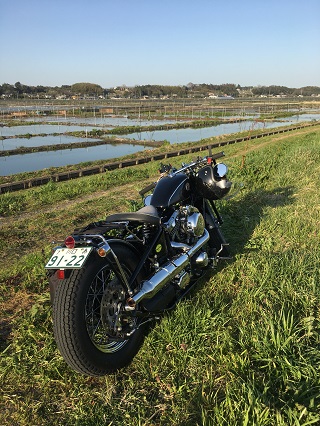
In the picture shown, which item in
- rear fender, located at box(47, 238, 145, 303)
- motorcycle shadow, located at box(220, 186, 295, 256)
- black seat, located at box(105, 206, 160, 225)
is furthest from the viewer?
motorcycle shadow, located at box(220, 186, 295, 256)

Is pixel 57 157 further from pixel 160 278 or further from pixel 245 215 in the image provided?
pixel 160 278

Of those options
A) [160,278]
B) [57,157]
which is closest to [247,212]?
[160,278]

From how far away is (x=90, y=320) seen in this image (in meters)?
2.36

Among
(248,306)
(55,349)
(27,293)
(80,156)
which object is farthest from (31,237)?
(80,156)

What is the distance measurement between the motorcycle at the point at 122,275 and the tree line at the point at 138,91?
4127 inches

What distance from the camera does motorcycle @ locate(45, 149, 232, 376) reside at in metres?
2.20

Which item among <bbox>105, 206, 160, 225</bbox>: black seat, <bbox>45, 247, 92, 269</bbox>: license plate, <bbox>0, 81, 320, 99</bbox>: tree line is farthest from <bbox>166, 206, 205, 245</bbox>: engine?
<bbox>0, 81, 320, 99</bbox>: tree line

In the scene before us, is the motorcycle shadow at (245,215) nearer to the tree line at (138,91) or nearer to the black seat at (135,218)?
the black seat at (135,218)

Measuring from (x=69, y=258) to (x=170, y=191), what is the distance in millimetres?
1291

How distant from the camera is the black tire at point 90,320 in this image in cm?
217

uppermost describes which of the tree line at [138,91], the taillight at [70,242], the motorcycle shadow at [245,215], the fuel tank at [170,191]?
the tree line at [138,91]

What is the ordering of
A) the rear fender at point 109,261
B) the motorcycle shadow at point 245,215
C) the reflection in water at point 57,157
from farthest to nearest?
the reflection in water at point 57,157, the motorcycle shadow at point 245,215, the rear fender at point 109,261

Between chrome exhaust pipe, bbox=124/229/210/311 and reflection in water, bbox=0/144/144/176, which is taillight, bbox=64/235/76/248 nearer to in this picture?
chrome exhaust pipe, bbox=124/229/210/311

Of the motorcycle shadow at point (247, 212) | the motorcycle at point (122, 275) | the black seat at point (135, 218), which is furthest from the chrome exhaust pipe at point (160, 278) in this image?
the motorcycle shadow at point (247, 212)
